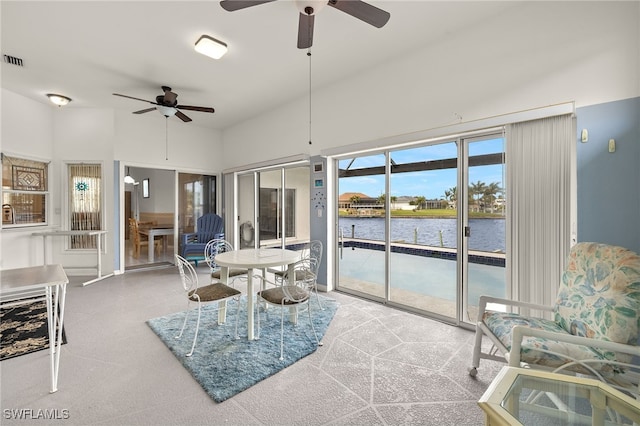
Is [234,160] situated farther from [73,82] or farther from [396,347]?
[396,347]

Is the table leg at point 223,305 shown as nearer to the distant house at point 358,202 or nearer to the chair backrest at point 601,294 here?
the distant house at point 358,202

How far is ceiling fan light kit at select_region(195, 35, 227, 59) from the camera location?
293 centimetres

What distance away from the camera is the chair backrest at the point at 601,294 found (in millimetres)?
1612

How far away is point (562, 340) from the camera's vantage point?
154 centimetres

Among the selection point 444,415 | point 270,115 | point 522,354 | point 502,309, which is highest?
point 270,115

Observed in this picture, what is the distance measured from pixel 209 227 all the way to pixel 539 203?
5.61 metres

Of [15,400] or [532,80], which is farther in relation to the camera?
[532,80]

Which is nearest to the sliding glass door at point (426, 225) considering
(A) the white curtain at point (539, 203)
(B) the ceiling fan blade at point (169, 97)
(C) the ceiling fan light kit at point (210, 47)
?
(A) the white curtain at point (539, 203)

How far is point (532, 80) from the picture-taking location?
8.09 ft

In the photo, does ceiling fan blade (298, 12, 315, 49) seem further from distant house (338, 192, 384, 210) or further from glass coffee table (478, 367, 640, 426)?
glass coffee table (478, 367, 640, 426)

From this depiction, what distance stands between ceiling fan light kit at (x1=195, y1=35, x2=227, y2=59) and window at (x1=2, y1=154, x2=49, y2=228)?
3.86 meters

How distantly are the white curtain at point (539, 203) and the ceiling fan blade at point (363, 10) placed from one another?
153 centimetres

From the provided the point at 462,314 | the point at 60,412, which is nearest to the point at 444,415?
the point at 462,314

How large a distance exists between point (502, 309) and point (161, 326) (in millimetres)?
3582
